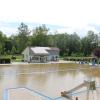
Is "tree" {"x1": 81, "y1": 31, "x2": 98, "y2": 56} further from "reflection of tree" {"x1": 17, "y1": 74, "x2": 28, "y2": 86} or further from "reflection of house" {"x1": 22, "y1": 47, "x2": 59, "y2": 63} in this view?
"reflection of tree" {"x1": 17, "y1": 74, "x2": 28, "y2": 86}

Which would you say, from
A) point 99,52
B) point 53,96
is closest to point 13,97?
point 53,96

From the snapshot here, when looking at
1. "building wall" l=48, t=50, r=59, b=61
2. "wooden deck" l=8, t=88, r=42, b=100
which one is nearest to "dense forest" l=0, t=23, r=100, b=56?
"building wall" l=48, t=50, r=59, b=61

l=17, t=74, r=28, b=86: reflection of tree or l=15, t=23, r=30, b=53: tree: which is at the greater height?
l=15, t=23, r=30, b=53: tree

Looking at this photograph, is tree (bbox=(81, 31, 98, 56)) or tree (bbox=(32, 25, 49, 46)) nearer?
tree (bbox=(81, 31, 98, 56))

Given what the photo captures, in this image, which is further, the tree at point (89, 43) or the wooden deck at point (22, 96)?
the tree at point (89, 43)

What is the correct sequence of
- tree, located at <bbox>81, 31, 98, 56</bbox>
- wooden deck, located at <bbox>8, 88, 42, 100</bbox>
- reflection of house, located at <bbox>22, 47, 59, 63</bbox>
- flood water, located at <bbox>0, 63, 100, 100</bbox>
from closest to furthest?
wooden deck, located at <bbox>8, 88, 42, 100</bbox>, flood water, located at <bbox>0, 63, 100, 100</bbox>, reflection of house, located at <bbox>22, 47, 59, 63</bbox>, tree, located at <bbox>81, 31, 98, 56</bbox>

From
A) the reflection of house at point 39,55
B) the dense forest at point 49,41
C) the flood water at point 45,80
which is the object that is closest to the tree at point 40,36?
the dense forest at point 49,41

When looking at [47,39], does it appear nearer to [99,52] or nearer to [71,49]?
[71,49]

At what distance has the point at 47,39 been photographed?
58.3 meters

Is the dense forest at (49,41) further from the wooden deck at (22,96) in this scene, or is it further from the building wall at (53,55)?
the wooden deck at (22,96)

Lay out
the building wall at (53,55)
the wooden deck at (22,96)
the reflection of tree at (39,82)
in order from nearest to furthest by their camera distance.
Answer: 1. the wooden deck at (22,96)
2. the reflection of tree at (39,82)
3. the building wall at (53,55)

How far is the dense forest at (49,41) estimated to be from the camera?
57.4m

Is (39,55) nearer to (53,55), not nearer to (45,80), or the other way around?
(53,55)

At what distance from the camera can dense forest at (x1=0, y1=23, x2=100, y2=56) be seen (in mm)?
57406
